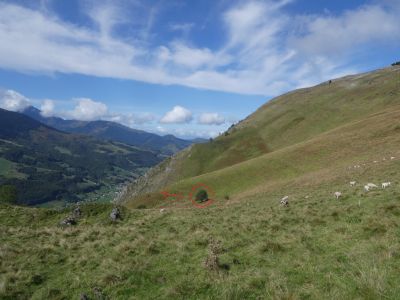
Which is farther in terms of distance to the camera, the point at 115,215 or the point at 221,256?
the point at 115,215

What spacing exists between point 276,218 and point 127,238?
8991mm

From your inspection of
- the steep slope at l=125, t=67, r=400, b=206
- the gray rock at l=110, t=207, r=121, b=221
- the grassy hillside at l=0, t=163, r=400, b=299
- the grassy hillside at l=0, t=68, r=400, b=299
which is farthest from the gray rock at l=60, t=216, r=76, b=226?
the steep slope at l=125, t=67, r=400, b=206

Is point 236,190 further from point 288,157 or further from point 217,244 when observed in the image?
point 217,244

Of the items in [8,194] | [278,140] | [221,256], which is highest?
[278,140]

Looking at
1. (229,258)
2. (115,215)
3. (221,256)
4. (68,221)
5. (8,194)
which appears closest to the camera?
(229,258)

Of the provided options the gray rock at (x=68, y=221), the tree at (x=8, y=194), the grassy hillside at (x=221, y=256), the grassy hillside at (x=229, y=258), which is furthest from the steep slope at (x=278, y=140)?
the grassy hillside at (x=229, y=258)

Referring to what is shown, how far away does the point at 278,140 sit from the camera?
133 meters

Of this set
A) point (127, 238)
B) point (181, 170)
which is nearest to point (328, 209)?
point (127, 238)

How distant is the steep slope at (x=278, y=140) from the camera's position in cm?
6956

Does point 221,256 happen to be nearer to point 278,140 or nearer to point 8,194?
point 8,194

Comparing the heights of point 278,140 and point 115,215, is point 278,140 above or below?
above

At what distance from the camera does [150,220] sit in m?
26.6

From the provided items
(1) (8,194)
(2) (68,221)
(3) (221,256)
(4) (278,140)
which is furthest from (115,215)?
(4) (278,140)

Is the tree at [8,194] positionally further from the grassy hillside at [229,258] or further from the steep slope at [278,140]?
the grassy hillside at [229,258]
